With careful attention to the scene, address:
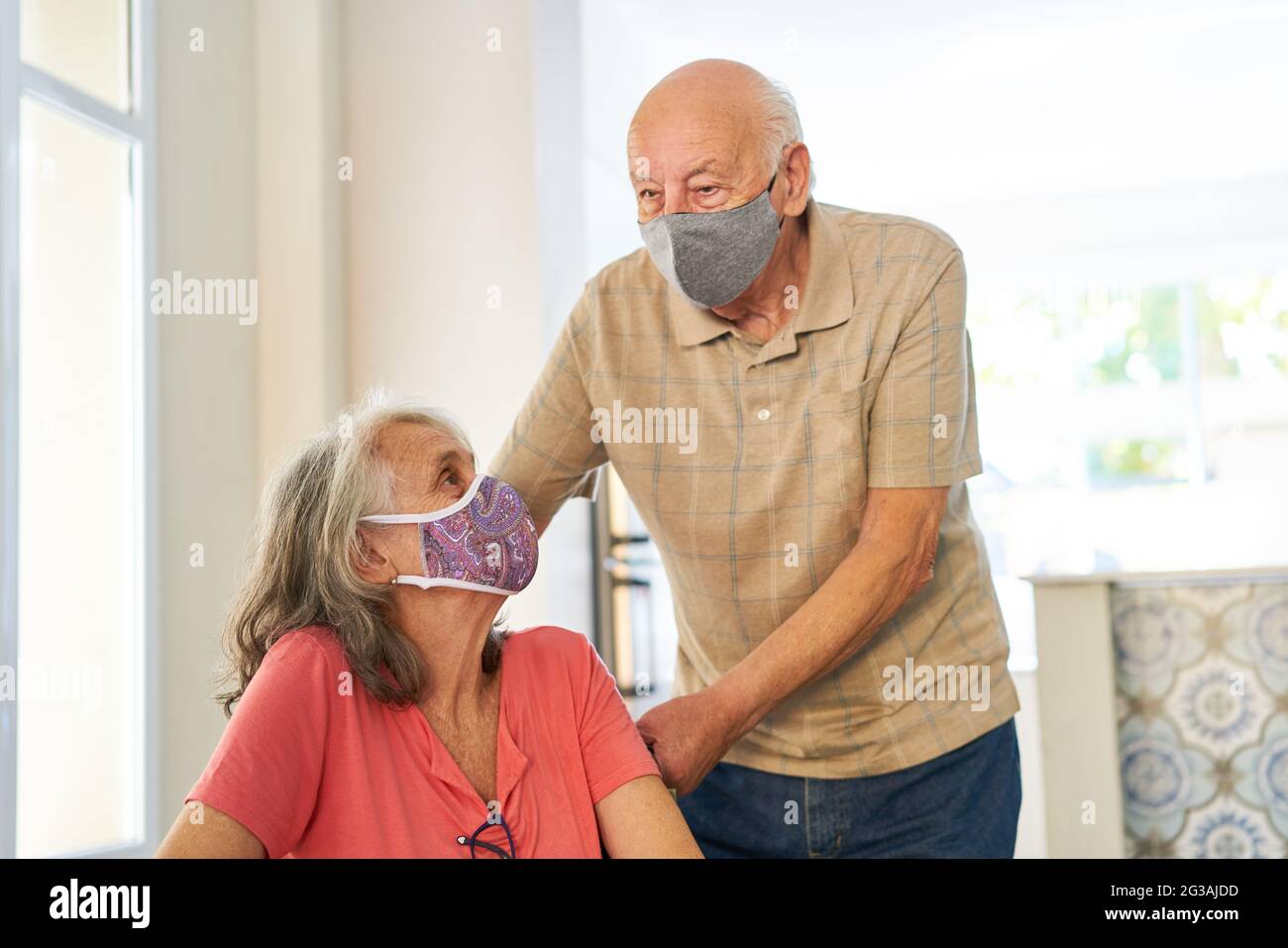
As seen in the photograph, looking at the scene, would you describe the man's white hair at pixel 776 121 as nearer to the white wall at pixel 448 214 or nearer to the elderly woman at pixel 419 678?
the elderly woman at pixel 419 678

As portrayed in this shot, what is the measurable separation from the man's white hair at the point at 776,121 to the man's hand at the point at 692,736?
0.69m

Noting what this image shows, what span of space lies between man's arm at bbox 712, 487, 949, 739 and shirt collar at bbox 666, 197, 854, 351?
0.24m

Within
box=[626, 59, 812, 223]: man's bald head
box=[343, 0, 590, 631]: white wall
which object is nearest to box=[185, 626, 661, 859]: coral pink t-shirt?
box=[626, 59, 812, 223]: man's bald head

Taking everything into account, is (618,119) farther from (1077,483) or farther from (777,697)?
(777,697)

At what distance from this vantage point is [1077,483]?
311 inches

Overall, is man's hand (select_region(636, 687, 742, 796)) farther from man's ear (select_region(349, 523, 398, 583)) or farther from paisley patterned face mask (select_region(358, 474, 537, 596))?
man's ear (select_region(349, 523, 398, 583))

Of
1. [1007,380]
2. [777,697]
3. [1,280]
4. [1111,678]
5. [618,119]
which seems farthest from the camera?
[1007,380]

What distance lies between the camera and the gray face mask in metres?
1.62

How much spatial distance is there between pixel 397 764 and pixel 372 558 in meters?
0.25

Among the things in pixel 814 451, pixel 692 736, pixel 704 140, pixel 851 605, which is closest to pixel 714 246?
pixel 704 140

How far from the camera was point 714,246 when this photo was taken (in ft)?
5.32

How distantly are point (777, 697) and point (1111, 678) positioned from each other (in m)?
0.98
